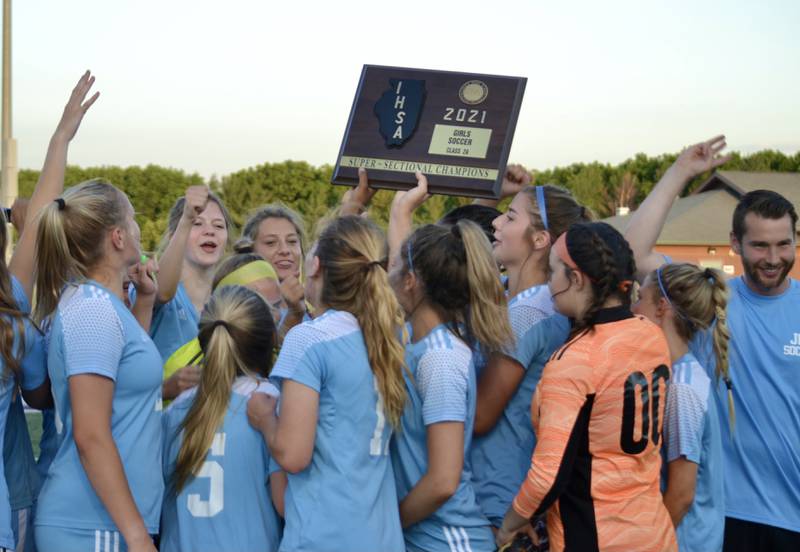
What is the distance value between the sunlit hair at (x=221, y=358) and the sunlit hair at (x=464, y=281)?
0.65 meters

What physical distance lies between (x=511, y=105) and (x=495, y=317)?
51.3 inches

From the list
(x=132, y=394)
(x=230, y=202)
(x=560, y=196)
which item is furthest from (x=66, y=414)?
(x=230, y=202)


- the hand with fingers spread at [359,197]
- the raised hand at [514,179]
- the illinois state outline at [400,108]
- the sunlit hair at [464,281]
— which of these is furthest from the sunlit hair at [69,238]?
the raised hand at [514,179]

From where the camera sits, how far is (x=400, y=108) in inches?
169

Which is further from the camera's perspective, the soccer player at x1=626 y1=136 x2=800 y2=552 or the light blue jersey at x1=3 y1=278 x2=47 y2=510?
the soccer player at x1=626 y1=136 x2=800 y2=552

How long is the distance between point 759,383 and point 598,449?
1.47 m

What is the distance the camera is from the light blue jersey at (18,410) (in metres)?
3.16

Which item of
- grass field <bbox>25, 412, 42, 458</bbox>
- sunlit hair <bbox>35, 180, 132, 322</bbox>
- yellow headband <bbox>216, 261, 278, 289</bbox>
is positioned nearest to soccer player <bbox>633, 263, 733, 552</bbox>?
yellow headband <bbox>216, 261, 278, 289</bbox>

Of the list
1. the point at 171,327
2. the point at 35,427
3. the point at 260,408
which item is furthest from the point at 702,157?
the point at 35,427

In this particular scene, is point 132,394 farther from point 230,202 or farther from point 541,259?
point 230,202

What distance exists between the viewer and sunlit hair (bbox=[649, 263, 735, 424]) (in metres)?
3.72

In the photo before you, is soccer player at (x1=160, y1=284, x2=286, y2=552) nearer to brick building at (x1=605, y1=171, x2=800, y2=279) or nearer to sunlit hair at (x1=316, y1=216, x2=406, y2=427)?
Answer: sunlit hair at (x1=316, y1=216, x2=406, y2=427)

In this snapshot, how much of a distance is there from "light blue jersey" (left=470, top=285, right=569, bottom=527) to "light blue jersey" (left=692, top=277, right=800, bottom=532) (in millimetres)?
984

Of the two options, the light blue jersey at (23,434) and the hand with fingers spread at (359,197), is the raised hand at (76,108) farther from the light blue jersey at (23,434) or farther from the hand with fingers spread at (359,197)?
the hand with fingers spread at (359,197)
